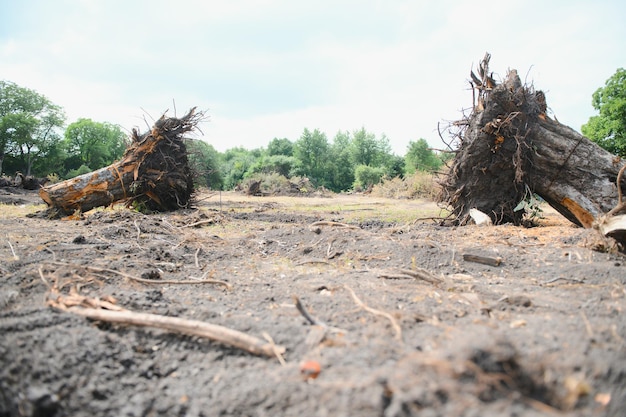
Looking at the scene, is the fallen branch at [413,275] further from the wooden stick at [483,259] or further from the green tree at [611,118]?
the green tree at [611,118]

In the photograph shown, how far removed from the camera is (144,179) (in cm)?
967

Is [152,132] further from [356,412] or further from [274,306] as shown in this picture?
[356,412]

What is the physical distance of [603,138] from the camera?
28641 mm

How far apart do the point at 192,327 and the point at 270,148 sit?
208ft

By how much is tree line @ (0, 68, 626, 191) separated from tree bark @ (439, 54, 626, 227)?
61.8 ft

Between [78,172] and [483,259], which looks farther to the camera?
[78,172]

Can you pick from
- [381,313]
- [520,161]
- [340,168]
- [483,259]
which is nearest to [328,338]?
[381,313]

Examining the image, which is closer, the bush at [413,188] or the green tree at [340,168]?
the bush at [413,188]

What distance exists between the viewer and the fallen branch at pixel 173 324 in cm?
193

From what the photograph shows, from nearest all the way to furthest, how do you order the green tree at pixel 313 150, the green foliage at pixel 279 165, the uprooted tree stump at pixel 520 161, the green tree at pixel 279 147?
the uprooted tree stump at pixel 520 161 → the green foliage at pixel 279 165 → the green tree at pixel 313 150 → the green tree at pixel 279 147

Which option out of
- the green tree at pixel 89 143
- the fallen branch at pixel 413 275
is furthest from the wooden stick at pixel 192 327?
the green tree at pixel 89 143

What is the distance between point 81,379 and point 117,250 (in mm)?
2994

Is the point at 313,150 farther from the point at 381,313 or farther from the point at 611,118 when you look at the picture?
the point at 381,313

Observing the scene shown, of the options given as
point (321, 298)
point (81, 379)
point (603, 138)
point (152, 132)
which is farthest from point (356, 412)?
point (603, 138)
